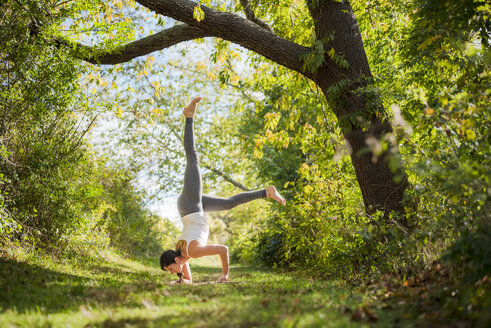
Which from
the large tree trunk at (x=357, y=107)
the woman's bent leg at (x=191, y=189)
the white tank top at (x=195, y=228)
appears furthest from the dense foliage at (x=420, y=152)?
the woman's bent leg at (x=191, y=189)

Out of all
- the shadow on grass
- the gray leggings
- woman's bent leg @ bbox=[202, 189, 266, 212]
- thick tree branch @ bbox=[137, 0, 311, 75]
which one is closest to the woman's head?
the gray leggings

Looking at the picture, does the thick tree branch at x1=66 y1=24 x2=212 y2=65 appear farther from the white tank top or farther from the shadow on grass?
the shadow on grass

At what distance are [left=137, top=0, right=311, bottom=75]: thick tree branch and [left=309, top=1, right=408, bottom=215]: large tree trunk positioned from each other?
1.68 ft

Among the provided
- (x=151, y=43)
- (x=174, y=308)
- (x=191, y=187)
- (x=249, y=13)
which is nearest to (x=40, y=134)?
(x=151, y=43)

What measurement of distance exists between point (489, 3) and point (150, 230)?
51.7 ft

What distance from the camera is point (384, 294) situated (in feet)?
10.9

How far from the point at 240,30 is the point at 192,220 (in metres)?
3.30

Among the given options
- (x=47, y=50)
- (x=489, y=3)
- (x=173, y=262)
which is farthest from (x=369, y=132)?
(x=47, y=50)

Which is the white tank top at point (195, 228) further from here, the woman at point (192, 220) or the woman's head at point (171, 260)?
the woman's head at point (171, 260)

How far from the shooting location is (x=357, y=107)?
18.3 feet

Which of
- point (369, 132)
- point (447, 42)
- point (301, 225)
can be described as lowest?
point (301, 225)

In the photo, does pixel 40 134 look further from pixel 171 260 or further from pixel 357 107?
pixel 357 107

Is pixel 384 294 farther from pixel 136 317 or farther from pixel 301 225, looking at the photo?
pixel 301 225

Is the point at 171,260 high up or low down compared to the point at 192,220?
down
